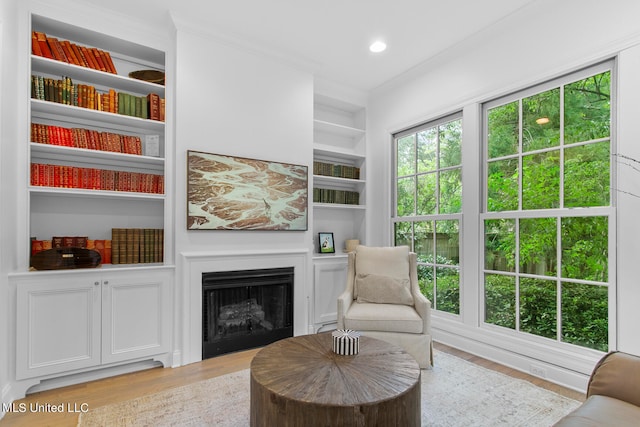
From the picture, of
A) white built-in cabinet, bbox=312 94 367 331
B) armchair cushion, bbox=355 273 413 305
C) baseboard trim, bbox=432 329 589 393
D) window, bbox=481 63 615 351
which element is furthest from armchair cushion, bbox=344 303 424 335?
white built-in cabinet, bbox=312 94 367 331

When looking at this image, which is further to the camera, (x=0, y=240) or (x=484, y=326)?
(x=484, y=326)

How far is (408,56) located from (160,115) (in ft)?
8.23

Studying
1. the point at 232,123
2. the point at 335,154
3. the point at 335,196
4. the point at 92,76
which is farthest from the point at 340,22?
the point at 92,76

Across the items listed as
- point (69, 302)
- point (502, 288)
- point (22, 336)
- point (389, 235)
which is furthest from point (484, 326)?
point (22, 336)

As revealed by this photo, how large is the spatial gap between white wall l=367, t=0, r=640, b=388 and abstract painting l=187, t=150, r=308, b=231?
1259mm

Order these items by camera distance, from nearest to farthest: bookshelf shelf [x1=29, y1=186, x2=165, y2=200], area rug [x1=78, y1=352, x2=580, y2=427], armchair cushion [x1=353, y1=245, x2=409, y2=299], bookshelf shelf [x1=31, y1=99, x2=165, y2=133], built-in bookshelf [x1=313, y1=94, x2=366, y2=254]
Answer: area rug [x1=78, y1=352, x2=580, y2=427]
bookshelf shelf [x1=29, y1=186, x2=165, y2=200]
bookshelf shelf [x1=31, y1=99, x2=165, y2=133]
armchair cushion [x1=353, y1=245, x2=409, y2=299]
built-in bookshelf [x1=313, y1=94, x2=366, y2=254]

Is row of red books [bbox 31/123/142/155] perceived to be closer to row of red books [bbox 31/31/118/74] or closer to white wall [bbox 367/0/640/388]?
row of red books [bbox 31/31/118/74]

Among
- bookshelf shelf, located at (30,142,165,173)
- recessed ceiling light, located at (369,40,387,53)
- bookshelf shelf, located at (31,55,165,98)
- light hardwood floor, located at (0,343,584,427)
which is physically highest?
recessed ceiling light, located at (369,40,387,53)

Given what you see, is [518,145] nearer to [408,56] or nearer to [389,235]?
[408,56]

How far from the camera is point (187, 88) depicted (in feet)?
9.87

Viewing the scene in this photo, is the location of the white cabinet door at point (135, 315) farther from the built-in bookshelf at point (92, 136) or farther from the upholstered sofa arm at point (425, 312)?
the upholstered sofa arm at point (425, 312)

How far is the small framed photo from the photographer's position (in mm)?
4113

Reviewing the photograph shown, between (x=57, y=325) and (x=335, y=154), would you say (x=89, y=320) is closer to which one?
(x=57, y=325)

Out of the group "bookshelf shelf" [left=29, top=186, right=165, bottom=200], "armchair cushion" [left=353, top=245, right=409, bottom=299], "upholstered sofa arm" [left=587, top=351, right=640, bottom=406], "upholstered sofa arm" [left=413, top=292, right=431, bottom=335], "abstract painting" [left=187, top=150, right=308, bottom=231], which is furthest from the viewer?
"armchair cushion" [left=353, top=245, right=409, bottom=299]
